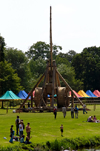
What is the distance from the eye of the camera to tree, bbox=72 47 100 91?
117506 mm

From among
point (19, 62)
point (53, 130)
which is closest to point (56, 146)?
point (53, 130)

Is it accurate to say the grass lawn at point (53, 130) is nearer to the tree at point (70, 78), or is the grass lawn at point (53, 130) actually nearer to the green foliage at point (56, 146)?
the green foliage at point (56, 146)

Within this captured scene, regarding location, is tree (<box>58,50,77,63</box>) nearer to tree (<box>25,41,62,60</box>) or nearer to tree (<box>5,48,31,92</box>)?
tree (<box>25,41,62,60</box>)

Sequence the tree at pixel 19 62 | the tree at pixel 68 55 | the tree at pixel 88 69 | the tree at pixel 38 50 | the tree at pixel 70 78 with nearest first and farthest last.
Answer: the tree at pixel 19 62, the tree at pixel 70 78, the tree at pixel 88 69, the tree at pixel 38 50, the tree at pixel 68 55

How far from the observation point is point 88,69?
118m

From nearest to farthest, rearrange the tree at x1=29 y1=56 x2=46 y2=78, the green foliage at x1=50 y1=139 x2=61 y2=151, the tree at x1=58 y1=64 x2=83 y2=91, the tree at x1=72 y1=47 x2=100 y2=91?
the green foliage at x1=50 y1=139 x2=61 y2=151 → the tree at x1=58 y1=64 x2=83 y2=91 → the tree at x1=72 y1=47 x2=100 y2=91 → the tree at x1=29 y1=56 x2=46 y2=78

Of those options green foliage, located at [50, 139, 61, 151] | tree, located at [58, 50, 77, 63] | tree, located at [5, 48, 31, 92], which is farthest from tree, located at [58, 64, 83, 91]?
green foliage, located at [50, 139, 61, 151]

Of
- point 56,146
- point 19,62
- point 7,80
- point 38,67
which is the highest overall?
point 38,67

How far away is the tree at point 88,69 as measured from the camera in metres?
118

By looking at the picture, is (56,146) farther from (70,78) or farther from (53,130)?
(70,78)

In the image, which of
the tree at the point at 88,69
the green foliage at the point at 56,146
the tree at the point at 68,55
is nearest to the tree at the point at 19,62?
the tree at the point at 88,69

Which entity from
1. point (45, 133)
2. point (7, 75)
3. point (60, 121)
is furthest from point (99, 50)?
point (45, 133)

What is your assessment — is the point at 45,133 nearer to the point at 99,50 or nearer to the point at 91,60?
the point at 91,60

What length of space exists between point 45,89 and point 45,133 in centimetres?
2919
